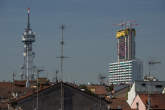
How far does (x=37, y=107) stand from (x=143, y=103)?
24.7 m

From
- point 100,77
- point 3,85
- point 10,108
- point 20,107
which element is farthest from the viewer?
point 100,77

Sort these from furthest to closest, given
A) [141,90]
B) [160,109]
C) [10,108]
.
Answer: [141,90] → [160,109] → [10,108]

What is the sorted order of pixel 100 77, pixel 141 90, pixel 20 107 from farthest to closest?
pixel 100 77
pixel 141 90
pixel 20 107

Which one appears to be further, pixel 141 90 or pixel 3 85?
pixel 3 85

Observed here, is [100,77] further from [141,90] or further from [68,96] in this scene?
[68,96]

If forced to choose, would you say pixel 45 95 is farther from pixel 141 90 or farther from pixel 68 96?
pixel 141 90

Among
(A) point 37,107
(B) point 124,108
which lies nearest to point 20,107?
(A) point 37,107

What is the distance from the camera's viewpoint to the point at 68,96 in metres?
54.9

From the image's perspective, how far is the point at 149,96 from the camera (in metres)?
69.6

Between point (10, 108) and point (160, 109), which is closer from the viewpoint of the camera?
point (10, 108)

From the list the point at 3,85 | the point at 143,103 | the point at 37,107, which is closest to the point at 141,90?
the point at 143,103

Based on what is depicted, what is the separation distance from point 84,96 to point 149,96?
18409 millimetres

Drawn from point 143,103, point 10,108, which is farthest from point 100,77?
point 10,108

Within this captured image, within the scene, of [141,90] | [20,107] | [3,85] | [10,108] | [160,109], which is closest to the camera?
[20,107]
